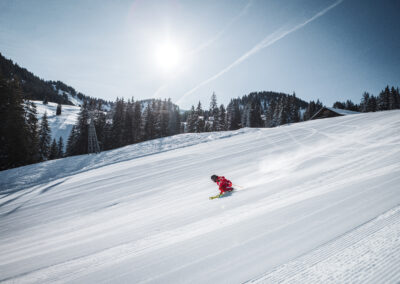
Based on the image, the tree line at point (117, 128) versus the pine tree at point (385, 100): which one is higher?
the pine tree at point (385, 100)

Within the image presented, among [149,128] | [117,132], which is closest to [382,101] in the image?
[149,128]

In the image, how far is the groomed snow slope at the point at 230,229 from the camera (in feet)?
6.83

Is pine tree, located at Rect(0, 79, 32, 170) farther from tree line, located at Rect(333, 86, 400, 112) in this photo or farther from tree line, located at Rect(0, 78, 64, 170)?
tree line, located at Rect(333, 86, 400, 112)

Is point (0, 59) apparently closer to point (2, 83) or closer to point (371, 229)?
point (2, 83)

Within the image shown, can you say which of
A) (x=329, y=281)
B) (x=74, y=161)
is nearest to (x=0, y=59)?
(x=74, y=161)

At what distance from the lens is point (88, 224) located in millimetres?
4707

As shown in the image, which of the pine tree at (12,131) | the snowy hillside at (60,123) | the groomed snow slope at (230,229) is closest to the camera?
the groomed snow slope at (230,229)

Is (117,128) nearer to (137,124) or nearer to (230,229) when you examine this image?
(137,124)

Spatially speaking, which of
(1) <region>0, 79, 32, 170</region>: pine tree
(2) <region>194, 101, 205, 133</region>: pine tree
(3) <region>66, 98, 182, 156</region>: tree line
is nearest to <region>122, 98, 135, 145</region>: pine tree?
(3) <region>66, 98, 182, 156</region>: tree line

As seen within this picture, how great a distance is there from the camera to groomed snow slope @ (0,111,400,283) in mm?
2082

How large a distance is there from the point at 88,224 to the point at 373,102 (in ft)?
304

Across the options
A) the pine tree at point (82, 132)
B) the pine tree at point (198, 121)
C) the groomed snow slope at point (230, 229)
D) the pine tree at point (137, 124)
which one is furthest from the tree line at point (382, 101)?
the pine tree at point (82, 132)

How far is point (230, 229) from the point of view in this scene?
303 cm

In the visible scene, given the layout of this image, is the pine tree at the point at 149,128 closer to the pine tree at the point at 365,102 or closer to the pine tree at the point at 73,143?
the pine tree at the point at 73,143
